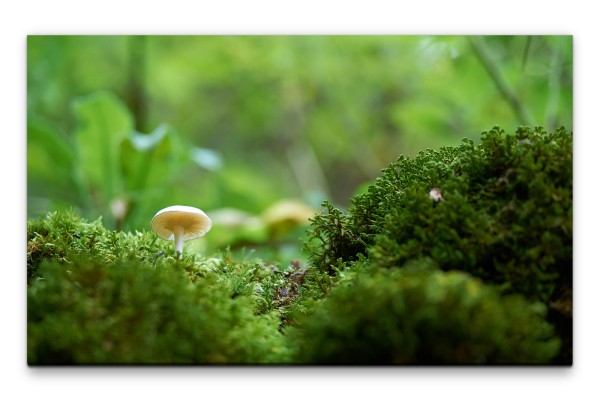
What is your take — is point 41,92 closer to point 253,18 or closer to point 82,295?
point 253,18

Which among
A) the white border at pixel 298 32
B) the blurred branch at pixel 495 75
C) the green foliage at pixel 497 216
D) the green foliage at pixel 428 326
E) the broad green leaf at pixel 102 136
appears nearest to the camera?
the green foliage at pixel 428 326

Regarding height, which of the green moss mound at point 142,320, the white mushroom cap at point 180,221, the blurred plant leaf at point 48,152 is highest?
the blurred plant leaf at point 48,152

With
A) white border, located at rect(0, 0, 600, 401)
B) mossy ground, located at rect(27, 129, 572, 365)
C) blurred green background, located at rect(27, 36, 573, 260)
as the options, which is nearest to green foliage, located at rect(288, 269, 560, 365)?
mossy ground, located at rect(27, 129, 572, 365)

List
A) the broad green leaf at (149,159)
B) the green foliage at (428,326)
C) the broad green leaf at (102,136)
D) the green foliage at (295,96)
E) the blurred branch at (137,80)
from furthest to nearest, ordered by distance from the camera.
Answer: the blurred branch at (137,80)
the green foliage at (295,96)
the broad green leaf at (102,136)
the broad green leaf at (149,159)
the green foliage at (428,326)

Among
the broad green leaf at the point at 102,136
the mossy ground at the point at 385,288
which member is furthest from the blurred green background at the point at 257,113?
the mossy ground at the point at 385,288

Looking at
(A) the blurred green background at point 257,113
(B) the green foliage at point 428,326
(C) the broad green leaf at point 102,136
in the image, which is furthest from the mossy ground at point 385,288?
(C) the broad green leaf at point 102,136

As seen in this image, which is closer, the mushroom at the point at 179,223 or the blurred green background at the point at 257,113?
the mushroom at the point at 179,223

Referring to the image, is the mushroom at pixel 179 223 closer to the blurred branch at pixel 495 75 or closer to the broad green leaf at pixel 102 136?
the broad green leaf at pixel 102 136

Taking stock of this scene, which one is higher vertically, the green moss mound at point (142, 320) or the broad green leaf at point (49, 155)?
the broad green leaf at point (49, 155)
